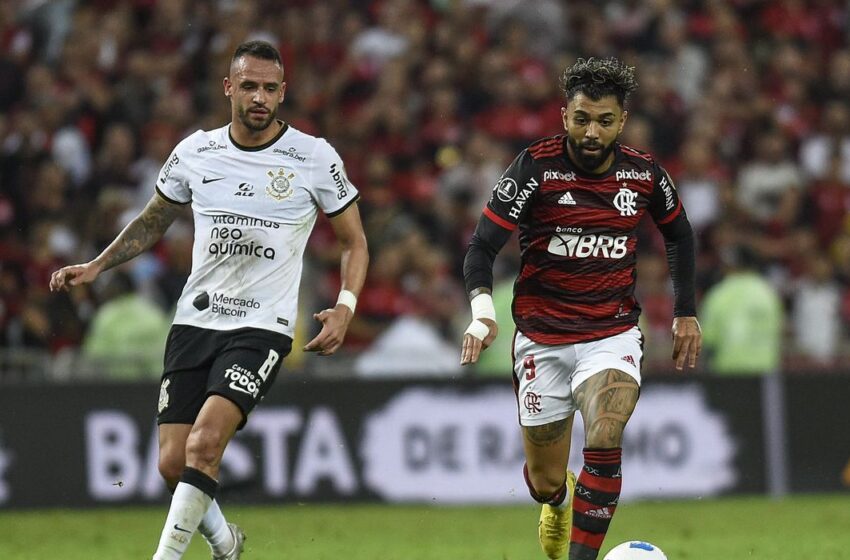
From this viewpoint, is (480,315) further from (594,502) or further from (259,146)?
(259,146)

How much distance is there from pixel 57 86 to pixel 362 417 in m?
5.94

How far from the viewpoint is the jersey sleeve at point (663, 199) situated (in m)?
8.78

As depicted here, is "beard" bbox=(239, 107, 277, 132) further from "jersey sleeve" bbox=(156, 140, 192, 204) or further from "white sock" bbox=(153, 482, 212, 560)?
"white sock" bbox=(153, 482, 212, 560)

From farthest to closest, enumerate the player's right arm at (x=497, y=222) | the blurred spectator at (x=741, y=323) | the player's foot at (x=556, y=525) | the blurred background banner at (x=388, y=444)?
the blurred spectator at (x=741, y=323)
the blurred background banner at (x=388, y=444)
the player's foot at (x=556, y=525)
the player's right arm at (x=497, y=222)

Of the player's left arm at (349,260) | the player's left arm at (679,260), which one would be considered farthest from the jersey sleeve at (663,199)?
the player's left arm at (349,260)

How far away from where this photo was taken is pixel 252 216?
8.55 meters

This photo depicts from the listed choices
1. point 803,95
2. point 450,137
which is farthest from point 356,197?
point 803,95

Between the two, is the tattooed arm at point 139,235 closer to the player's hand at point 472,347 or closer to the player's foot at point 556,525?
the player's hand at point 472,347

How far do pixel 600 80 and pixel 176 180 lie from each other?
7.99ft

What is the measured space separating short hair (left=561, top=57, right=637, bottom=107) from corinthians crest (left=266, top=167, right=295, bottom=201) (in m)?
1.60

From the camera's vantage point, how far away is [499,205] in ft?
28.0

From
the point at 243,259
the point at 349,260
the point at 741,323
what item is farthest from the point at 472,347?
the point at 741,323

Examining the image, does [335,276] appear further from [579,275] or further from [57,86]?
[579,275]

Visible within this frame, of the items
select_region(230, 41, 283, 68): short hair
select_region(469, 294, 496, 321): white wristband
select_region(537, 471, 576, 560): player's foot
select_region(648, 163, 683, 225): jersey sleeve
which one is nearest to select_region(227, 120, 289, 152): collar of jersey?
select_region(230, 41, 283, 68): short hair
